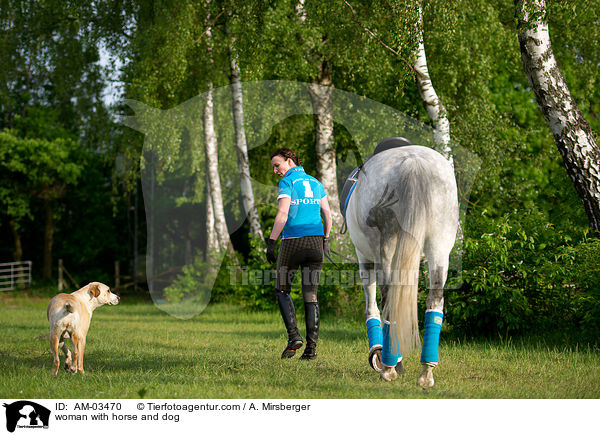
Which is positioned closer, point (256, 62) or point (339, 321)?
point (339, 321)

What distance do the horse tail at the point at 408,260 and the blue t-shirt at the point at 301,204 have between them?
1.62 m

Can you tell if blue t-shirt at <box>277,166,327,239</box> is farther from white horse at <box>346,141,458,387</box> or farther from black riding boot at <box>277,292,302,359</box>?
white horse at <box>346,141,458,387</box>

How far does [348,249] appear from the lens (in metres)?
11.3

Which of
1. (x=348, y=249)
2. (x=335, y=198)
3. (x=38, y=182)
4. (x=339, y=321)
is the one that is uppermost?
(x=38, y=182)

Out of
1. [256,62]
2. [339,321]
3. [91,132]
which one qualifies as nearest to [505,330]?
[339,321]

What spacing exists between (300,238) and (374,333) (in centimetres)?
140

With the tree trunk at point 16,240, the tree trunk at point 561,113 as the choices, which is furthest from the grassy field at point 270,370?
the tree trunk at point 16,240

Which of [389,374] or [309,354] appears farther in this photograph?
[309,354]

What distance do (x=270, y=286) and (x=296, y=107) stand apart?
6.56 meters
